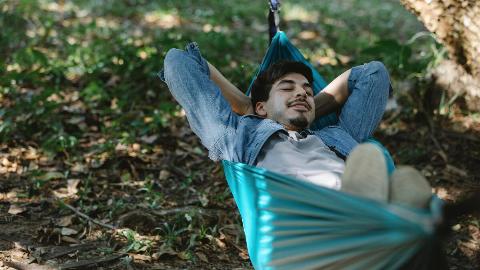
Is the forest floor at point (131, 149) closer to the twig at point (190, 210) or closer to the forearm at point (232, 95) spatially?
the twig at point (190, 210)

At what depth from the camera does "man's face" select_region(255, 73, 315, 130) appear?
2.19 m

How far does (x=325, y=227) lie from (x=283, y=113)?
86 cm

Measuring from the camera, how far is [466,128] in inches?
124

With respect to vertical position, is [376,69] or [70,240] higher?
[376,69]

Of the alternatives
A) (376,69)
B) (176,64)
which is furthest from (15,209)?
(376,69)

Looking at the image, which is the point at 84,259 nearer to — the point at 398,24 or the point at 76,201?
the point at 76,201

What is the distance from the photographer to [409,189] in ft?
4.73

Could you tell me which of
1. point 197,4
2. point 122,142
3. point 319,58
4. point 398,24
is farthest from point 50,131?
point 398,24

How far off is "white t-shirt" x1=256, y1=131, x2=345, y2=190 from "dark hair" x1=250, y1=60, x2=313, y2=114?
0.96 feet

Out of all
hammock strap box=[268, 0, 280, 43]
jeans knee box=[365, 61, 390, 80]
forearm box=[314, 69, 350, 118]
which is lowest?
forearm box=[314, 69, 350, 118]

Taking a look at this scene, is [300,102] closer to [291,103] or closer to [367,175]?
[291,103]

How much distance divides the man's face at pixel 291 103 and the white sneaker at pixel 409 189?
0.72m

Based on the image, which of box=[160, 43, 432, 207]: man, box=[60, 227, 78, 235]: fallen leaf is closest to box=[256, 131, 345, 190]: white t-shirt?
box=[160, 43, 432, 207]: man

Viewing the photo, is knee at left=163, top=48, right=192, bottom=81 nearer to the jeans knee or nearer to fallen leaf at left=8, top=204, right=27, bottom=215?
the jeans knee
